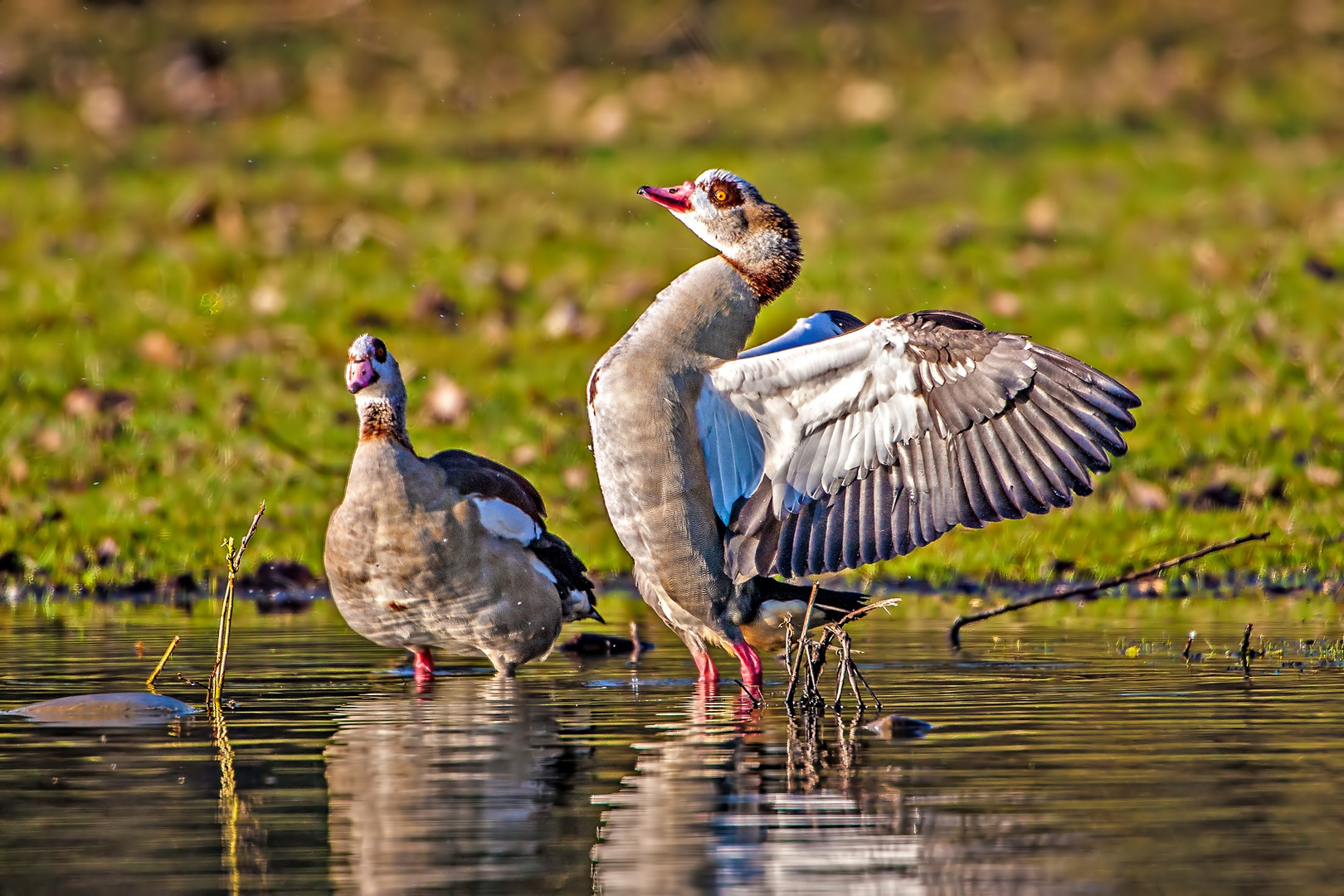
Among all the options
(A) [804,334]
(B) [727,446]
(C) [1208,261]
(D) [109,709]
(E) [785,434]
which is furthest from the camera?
(C) [1208,261]

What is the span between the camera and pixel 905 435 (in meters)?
7.46

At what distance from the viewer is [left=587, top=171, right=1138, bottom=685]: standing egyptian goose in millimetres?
7254

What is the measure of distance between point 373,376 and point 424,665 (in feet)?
4.12

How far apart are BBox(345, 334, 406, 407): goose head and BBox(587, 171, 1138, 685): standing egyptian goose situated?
1.40 metres

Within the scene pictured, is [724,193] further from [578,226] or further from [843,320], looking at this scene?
[578,226]

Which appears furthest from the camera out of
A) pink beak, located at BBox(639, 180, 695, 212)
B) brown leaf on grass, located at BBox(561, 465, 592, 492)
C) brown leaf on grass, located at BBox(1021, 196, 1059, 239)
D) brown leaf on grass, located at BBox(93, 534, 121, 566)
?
brown leaf on grass, located at BBox(1021, 196, 1059, 239)

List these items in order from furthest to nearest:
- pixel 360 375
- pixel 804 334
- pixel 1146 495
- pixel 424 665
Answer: pixel 1146 495 → pixel 360 375 → pixel 424 665 → pixel 804 334

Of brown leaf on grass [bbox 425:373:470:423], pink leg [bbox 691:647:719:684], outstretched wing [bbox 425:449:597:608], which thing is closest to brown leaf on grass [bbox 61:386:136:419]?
brown leaf on grass [bbox 425:373:470:423]

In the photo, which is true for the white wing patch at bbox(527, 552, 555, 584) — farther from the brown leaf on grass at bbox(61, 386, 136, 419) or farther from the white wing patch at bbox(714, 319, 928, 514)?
the brown leaf on grass at bbox(61, 386, 136, 419)

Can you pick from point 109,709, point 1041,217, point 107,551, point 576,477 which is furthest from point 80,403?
point 1041,217

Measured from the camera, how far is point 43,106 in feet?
68.7

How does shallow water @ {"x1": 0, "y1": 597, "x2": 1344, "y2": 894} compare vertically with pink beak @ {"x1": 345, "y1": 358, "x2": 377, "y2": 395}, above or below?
below

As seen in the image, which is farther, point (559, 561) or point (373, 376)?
point (373, 376)

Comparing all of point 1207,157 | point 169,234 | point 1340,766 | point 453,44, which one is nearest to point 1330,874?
point 1340,766
